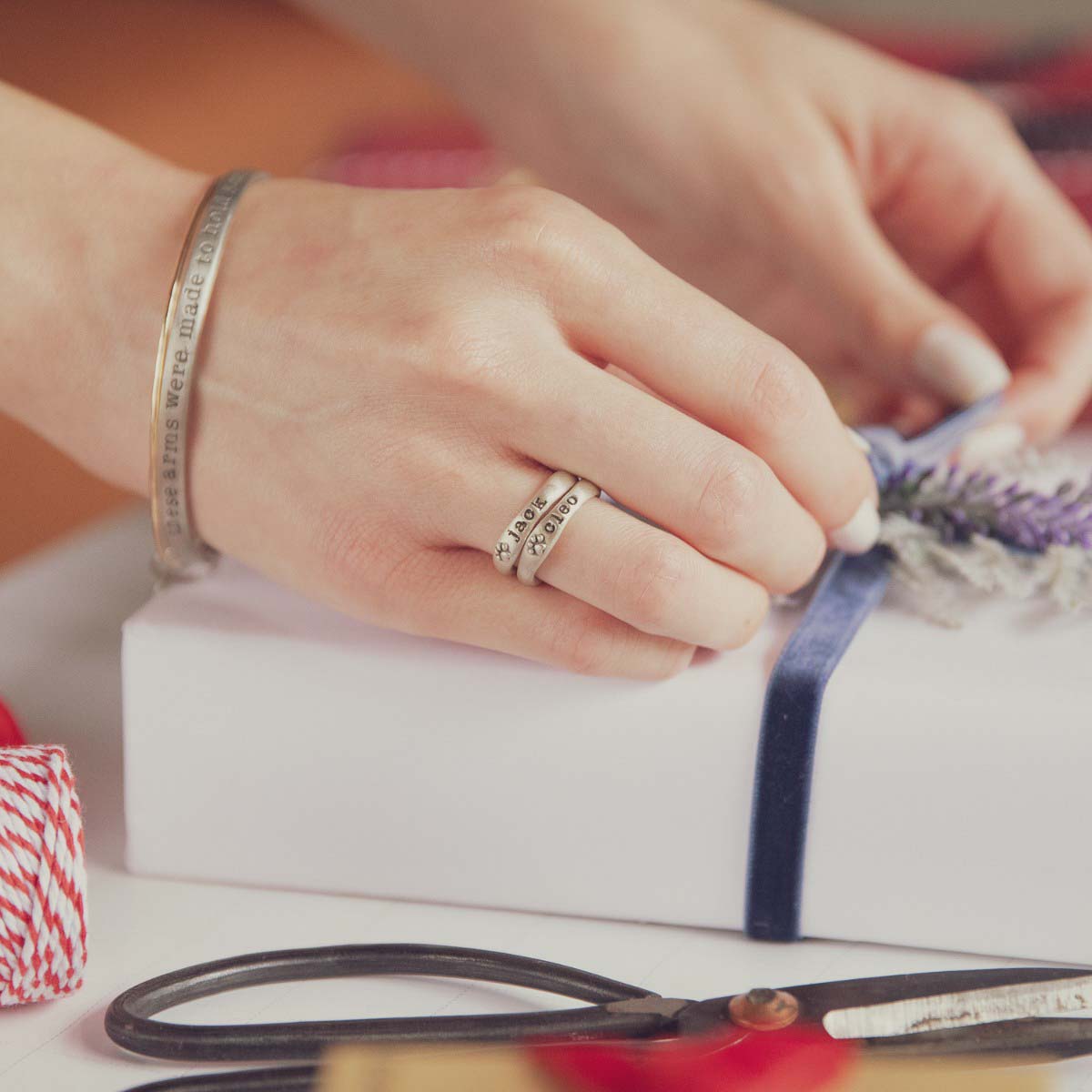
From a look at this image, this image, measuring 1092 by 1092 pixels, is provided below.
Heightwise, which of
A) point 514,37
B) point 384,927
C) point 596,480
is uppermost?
point 514,37

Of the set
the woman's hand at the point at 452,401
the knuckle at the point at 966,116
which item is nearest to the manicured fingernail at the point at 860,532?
the woman's hand at the point at 452,401

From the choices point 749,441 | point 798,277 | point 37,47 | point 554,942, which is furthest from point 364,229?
point 37,47

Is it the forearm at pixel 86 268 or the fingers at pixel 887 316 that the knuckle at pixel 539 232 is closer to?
the forearm at pixel 86 268

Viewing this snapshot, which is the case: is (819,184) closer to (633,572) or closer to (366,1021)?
(633,572)

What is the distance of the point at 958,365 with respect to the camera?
2.39 feet

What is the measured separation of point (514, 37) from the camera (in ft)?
3.01

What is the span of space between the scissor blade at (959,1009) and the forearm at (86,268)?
1.16 feet

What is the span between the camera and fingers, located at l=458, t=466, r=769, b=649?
0.47 metres

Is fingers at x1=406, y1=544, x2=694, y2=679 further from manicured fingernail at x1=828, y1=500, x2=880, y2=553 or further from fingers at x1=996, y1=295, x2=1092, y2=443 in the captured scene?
fingers at x1=996, y1=295, x2=1092, y2=443

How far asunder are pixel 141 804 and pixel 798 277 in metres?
0.54

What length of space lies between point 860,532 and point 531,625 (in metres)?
0.16

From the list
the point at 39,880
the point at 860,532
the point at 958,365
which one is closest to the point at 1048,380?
the point at 958,365

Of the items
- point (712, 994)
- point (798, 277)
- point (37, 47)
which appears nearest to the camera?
point (712, 994)

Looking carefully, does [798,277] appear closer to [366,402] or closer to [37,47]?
[366,402]
